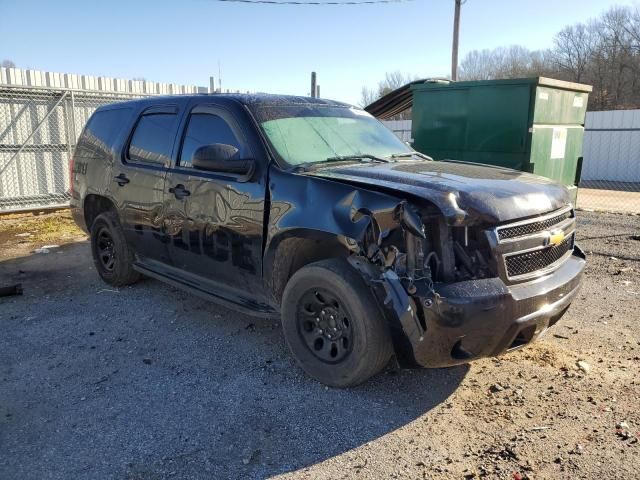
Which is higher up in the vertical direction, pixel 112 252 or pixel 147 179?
pixel 147 179

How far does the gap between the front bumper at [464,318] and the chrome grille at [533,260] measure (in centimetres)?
9

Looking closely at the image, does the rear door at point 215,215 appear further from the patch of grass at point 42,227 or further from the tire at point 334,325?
the patch of grass at point 42,227

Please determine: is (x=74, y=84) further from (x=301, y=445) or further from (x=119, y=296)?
(x=301, y=445)

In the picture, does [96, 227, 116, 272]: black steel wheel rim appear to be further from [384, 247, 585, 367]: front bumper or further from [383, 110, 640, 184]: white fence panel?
[383, 110, 640, 184]: white fence panel

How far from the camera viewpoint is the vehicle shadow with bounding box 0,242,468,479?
2.83 meters

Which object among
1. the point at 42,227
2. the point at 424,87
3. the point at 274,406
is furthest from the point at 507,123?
the point at 42,227

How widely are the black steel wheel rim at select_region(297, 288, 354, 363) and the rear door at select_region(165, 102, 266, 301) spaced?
0.53 m

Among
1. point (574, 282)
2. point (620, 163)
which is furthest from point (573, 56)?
point (574, 282)

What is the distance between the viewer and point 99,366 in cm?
392

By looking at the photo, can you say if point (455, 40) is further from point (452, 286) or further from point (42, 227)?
point (452, 286)

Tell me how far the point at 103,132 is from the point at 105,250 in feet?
4.21

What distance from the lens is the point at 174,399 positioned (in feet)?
11.2

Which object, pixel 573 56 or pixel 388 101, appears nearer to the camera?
pixel 388 101

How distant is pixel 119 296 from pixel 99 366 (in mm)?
1748
